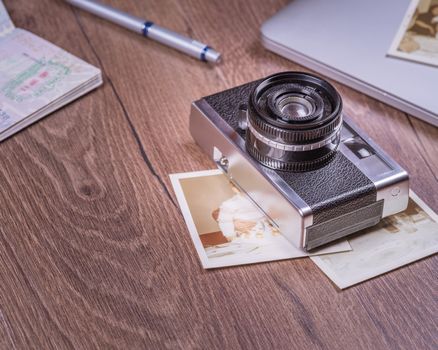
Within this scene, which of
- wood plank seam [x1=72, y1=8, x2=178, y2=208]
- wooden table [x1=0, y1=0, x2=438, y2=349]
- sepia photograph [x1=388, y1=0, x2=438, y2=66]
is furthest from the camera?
sepia photograph [x1=388, y1=0, x2=438, y2=66]

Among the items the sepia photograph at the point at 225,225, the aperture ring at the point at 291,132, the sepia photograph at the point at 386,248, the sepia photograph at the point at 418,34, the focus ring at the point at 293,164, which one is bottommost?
the sepia photograph at the point at 386,248

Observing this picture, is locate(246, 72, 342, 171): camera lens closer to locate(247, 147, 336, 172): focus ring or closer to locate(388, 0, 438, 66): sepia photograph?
locate(247, 147, 336, 172): focus ring

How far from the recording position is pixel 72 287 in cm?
80

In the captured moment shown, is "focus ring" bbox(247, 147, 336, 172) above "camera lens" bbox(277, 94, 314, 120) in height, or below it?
below

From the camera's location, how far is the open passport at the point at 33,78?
3.27ft

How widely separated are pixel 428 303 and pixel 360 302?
0.08m

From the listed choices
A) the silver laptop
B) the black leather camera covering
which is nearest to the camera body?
the black leather camera covering

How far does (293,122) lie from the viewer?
0.81 metres

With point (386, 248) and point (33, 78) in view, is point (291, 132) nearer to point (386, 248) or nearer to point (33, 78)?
point (386, 248)

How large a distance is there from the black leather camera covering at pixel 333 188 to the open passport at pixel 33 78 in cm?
37

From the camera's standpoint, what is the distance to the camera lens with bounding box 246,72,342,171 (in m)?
0.81

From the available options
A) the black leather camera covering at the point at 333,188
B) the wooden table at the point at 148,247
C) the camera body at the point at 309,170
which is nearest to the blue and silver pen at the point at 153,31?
the wooden table at the point at 148,247

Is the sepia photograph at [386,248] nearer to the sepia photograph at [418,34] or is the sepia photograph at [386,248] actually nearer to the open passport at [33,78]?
the sepia photograph at [418,34]

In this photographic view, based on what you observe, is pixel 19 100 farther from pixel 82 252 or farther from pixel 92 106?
pixel 82 252
